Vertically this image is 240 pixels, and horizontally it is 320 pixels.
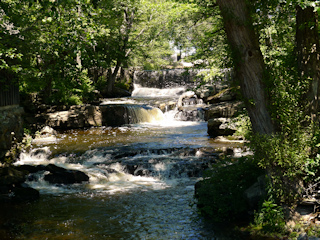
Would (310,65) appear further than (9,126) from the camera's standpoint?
No

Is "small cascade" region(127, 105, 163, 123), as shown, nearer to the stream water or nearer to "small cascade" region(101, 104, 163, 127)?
"small cascade" region(101, 104, 163, 127)

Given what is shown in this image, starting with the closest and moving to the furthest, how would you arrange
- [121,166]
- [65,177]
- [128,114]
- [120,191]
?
[120,191]
[65,177]
[121,166]
[128,114]

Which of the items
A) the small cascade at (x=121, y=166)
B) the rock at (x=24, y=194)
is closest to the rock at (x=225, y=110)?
the small cascade at (x=121, y=166)

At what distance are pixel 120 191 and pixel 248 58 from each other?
5179mm

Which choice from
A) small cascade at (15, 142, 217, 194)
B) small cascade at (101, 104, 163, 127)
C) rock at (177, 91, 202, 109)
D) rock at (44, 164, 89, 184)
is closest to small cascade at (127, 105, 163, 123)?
small cascade at (101, 104, 163, 127)

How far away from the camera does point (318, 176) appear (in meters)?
6.04

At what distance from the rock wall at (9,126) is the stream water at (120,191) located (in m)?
0.91

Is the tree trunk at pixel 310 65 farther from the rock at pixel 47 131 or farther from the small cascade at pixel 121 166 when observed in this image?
the rock at pixel 47 131

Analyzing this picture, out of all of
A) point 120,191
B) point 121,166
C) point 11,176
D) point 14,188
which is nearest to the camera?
point 14,188

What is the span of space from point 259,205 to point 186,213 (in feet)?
6.00

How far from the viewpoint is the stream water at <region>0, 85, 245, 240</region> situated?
6.72 meters

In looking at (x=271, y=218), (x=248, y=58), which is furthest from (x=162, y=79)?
(x=271, y=218)

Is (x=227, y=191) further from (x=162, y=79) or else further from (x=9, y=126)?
(x=162, y=79)

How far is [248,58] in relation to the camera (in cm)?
630
